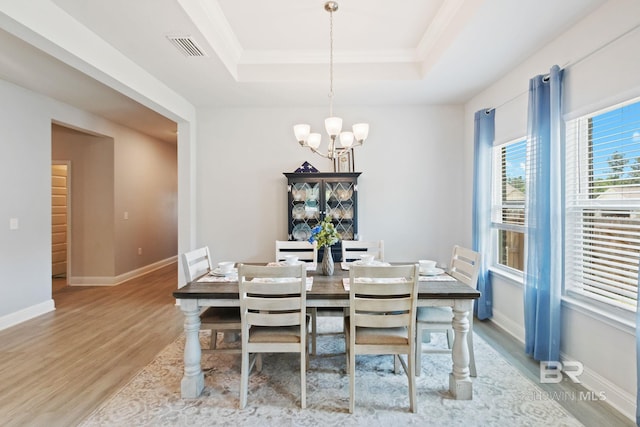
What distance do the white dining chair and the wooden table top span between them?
0.49 feet

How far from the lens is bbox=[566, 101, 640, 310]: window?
2.05 m

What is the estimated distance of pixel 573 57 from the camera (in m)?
2.36

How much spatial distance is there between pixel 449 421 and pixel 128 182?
18.9 ft

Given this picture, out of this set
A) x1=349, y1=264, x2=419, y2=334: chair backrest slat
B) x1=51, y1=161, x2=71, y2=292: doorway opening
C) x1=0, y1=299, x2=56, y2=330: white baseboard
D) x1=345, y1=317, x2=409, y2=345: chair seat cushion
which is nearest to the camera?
x1=349, y1=264, x2=419, y2=334: chair backrest slat

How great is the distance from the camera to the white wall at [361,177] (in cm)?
423

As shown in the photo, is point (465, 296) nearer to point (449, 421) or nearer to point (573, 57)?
point (449, 421)

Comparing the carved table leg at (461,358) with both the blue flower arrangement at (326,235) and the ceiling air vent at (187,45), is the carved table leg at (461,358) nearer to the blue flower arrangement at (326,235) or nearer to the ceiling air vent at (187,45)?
the blue flower arrangement at (326,235)

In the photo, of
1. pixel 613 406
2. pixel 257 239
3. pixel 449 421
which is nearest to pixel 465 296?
pixel 449 421

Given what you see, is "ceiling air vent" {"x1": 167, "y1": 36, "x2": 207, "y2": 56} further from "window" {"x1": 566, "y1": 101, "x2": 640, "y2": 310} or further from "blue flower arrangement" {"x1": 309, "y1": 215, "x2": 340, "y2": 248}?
"window" {"x1": 566, "y1": 101, "x2": 640, "y2": 310}

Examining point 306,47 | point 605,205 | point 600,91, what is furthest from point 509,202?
point 306,47

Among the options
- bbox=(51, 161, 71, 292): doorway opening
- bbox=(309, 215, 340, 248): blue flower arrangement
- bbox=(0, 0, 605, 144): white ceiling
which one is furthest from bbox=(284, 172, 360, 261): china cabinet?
bbox=(51, 161, 71, 292): doorway opening

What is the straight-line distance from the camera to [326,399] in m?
2.14

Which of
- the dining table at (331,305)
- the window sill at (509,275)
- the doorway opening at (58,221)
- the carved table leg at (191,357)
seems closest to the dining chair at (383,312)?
the dining table at (331,305)

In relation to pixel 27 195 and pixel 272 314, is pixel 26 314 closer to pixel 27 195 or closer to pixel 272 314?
pixel 27 195
